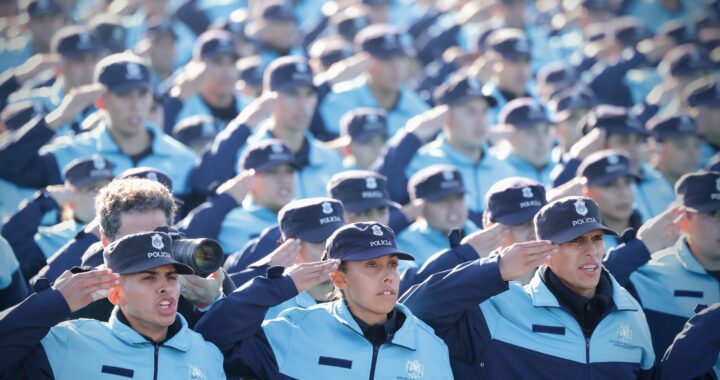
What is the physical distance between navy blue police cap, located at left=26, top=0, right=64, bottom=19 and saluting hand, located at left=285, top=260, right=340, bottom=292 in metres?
9.45

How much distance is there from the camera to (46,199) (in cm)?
826

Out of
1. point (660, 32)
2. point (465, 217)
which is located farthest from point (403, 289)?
point (660, 32)

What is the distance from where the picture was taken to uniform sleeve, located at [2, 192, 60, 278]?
317 inches

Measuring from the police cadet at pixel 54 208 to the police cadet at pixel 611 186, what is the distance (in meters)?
3.86

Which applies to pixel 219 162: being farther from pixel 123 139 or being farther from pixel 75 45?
pixel 75 45

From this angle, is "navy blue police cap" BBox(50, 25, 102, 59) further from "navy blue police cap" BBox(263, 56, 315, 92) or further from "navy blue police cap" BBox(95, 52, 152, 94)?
"navy blue police cap" BBox(263, 56, 315, 92)

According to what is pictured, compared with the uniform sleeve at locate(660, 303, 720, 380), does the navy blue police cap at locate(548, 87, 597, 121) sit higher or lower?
higher

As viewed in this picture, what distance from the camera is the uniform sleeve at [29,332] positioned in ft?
16.7

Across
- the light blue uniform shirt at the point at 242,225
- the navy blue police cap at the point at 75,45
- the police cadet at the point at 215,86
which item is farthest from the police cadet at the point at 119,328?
the navy blue police cap at the point at 75,45

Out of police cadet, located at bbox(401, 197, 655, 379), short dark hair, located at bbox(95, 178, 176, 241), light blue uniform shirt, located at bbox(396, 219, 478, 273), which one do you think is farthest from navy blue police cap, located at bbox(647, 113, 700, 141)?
short dark hair, located at bbox(95, 178, 176, 241)

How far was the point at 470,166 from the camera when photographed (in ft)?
33.9

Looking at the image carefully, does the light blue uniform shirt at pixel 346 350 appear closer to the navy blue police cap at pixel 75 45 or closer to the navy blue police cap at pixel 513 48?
the navy blue police cap at pixel 75 45

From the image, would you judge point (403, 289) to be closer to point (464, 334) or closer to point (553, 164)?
point (464, 334)

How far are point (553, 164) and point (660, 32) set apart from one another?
703cm
